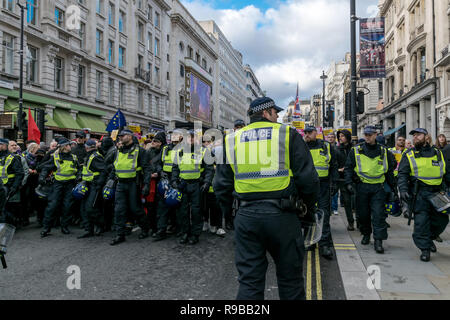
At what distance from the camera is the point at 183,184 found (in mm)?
6754

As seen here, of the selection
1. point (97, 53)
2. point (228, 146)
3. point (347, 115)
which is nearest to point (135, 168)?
point (228, 146)

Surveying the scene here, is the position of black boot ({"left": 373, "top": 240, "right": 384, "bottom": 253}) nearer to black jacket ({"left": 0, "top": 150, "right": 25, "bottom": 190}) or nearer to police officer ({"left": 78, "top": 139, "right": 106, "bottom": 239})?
police officer ({"left": 78, "top": 139, "right": 106, "bottom": 239})

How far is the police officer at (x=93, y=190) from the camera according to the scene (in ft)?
24.0

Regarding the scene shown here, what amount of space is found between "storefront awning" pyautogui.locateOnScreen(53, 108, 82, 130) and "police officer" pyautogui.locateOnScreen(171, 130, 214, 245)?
20.4 metres

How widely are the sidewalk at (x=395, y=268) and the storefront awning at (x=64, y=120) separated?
22197 mm

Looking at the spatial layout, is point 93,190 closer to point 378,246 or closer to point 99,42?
point 378,246

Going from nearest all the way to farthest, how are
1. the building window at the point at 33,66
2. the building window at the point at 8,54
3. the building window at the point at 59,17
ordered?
the building window at the point at 8,54, the building window at the point at 33,66, the building window at the point at 59,17

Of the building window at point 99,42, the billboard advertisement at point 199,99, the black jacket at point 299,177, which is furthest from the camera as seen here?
the billboard advertisement at point 199,99

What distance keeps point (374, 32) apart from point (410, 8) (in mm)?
23120

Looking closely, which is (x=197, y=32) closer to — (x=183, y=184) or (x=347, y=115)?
(x=347, y=115)

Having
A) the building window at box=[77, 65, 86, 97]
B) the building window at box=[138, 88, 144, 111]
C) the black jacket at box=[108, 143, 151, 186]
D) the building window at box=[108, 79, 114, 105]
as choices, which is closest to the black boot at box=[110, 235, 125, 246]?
the black jacket at box=[108, 143, 151, 186]

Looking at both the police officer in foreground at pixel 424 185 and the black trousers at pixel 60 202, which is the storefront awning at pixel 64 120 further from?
the police officer in foreground at pixel 424 185

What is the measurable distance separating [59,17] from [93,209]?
22.6m

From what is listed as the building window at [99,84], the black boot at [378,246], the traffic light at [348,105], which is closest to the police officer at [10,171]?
the black boot at [378,246]
